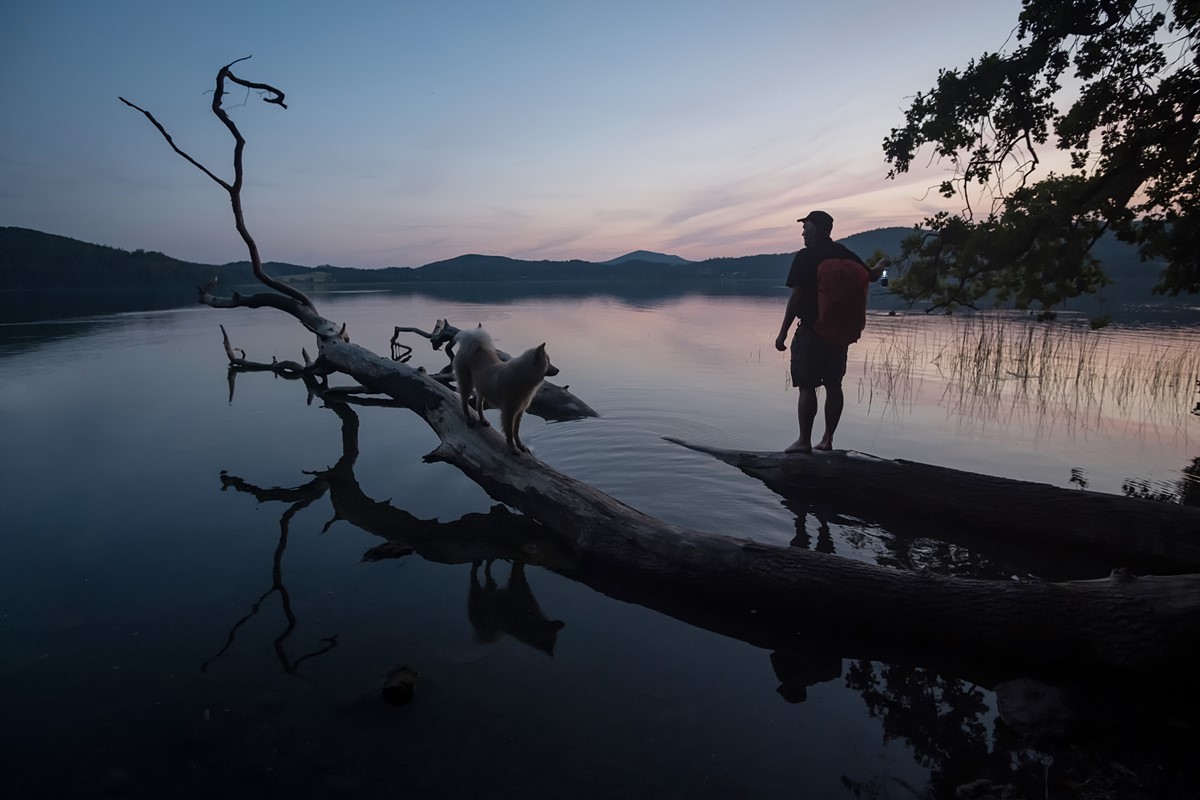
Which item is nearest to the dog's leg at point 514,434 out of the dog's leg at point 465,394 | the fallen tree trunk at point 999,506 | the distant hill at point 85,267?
the dog's leg at point 465,394

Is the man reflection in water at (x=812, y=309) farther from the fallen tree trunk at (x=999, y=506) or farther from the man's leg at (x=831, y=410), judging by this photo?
the fallen tree trunk at (x=999, y=506)

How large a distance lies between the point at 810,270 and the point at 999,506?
10.3ft

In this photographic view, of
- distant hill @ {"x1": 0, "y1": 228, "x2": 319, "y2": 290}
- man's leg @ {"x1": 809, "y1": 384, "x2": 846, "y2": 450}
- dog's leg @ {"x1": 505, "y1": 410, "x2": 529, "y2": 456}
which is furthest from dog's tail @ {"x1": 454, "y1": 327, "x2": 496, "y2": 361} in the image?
distant hill @ {"x1": 0, "y1": 228, "x2": 319, "y2": 290}

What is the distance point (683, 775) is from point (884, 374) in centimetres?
1438

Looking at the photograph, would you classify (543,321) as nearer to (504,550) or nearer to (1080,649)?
(504,550)

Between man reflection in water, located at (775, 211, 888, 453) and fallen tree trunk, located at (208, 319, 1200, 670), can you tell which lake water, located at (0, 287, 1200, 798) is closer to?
fallen tree trunk, located at (208, 319, 1200, 670)

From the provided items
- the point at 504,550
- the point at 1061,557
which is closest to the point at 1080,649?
the point at 1061,557

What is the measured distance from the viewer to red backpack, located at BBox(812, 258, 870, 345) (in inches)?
251

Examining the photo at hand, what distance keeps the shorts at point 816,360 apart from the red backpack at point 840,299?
0.36 feet

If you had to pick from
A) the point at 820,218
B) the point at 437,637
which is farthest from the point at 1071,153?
the point at 437,637

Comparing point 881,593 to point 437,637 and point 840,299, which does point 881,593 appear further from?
point 840,299

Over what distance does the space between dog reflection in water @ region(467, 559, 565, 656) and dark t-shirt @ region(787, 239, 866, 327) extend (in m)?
4.40

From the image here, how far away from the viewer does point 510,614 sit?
4.45 m

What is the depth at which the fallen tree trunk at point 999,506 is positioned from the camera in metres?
5.03
